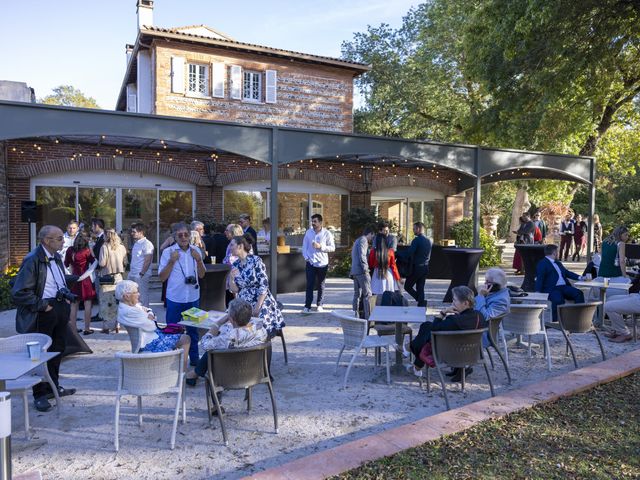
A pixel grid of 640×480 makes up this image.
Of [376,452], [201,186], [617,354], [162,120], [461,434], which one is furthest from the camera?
[201,186]

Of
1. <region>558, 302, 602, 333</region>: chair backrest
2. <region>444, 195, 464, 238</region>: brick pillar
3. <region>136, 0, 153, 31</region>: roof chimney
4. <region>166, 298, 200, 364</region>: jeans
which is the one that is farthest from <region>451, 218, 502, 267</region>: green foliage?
<region>166, 298, 200, 364</region>: jeans

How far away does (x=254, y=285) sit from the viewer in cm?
495

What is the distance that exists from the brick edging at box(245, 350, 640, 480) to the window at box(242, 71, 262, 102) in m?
12.0

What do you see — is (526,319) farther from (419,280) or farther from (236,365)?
(236,365)

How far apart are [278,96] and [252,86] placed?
2.64 feet

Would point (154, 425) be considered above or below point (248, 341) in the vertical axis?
below

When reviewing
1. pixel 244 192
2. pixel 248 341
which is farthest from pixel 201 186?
pixel 248 341

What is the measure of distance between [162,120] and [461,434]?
567 centimetres

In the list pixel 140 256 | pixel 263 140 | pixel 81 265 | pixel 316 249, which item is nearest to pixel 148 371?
pixel 140 256

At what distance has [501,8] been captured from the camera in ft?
37.2

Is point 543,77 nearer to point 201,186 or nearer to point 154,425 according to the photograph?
point 201,186

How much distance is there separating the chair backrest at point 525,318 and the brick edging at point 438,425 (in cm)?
63

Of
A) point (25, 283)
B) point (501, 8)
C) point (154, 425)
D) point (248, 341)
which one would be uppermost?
point (501, 8)

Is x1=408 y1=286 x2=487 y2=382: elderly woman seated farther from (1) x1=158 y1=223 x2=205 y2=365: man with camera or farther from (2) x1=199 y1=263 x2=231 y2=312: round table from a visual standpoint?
(2) x1=199 y1=263 x2=231 y2=312: round table
